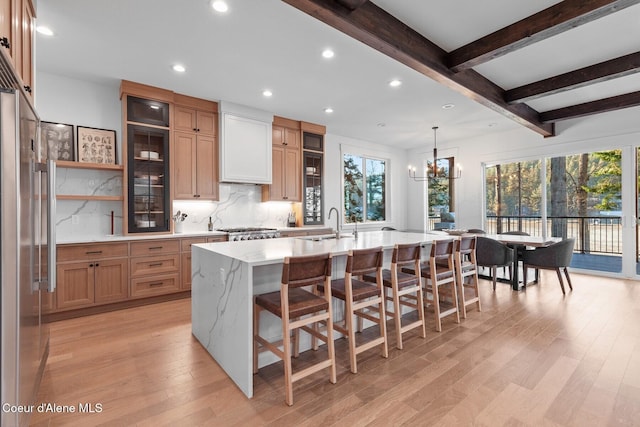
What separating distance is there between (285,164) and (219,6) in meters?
3.11

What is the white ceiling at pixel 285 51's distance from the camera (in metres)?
2.53

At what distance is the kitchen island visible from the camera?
2.00 m

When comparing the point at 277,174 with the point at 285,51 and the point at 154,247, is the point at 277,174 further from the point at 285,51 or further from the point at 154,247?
the point at 285,51

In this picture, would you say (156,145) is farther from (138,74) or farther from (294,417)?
(294,417)

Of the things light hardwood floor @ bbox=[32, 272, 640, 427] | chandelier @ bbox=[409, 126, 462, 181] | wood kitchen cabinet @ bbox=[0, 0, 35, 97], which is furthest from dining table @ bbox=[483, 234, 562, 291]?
wood kitchen cabinet @ bbox=[0, 0, 35, 97]

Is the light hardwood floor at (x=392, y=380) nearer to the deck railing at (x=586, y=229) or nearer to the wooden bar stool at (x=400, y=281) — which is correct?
the wooden bar stool at (x=400, y=281)

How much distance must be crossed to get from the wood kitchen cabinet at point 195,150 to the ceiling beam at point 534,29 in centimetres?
335

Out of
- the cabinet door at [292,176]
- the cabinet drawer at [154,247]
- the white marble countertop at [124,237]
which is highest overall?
the cabinet door at [292,176]

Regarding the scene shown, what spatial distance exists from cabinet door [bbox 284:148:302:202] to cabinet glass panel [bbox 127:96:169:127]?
2016mm

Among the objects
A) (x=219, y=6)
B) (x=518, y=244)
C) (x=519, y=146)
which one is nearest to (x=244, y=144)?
(x=219, y=6)

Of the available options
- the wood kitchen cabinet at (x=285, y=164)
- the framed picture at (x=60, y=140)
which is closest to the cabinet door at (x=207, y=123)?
the wood kitchen cabinet at (x=285, y=164)

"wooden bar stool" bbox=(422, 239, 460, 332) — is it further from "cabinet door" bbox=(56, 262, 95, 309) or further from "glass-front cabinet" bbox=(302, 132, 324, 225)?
"cabinet door" bbox=(56, 262, 95, 309)

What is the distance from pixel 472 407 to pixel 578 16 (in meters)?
2.94

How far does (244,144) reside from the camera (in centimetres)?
483
